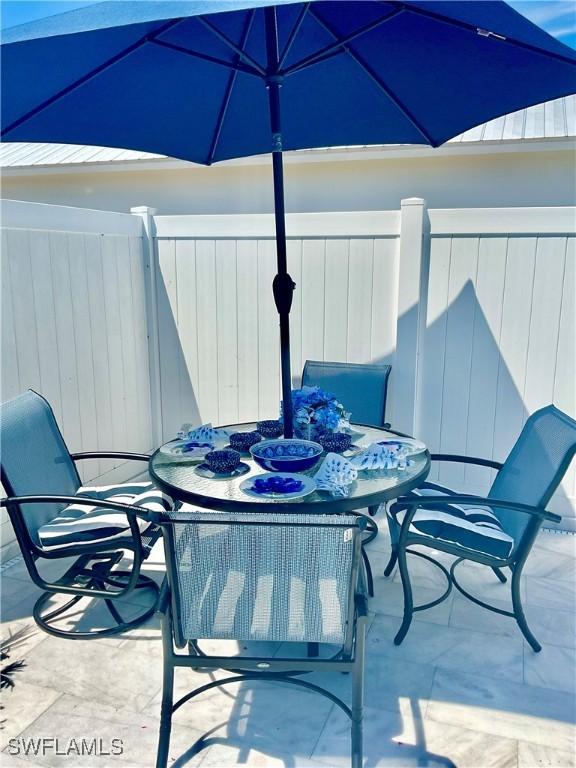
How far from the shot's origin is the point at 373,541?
3445mm

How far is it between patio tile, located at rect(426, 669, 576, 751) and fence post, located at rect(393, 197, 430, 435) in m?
1.84

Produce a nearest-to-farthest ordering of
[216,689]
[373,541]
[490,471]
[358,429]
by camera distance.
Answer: [216,689] < [358,429] < [373,541] < [490,471]

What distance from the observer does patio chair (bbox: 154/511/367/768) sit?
5.37 ft

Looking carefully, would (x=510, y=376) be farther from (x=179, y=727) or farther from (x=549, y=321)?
(x=179, y=727)

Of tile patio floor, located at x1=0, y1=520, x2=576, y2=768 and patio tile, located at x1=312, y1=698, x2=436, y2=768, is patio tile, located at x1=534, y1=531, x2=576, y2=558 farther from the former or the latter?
patio tile, located at x1=312, y1=698, x2=436, y2=768

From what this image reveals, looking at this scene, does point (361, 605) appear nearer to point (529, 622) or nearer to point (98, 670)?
point (98, 670)

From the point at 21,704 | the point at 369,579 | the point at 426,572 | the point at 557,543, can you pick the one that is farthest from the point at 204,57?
the point at 557,543

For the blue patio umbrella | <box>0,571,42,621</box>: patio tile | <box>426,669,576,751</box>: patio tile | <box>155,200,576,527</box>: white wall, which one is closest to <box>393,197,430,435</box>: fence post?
<box>155,200,576,527</box>: white wall

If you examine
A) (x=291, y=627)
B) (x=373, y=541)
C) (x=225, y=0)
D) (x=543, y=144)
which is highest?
(x=543, y=144)

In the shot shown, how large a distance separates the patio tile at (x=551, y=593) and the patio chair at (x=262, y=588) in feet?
4.93

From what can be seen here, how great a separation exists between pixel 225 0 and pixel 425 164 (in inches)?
178

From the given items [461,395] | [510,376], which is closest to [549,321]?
[510,376]

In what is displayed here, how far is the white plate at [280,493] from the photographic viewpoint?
79.4 inches

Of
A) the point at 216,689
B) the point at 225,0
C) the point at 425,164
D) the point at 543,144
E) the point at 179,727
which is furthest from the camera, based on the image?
the point at 425,164
